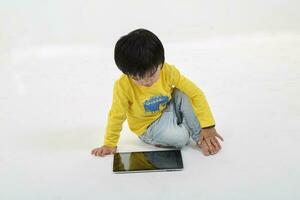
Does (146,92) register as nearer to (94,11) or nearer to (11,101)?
(11,101)

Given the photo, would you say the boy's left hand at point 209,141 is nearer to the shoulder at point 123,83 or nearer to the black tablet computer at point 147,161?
the black tablet computer at point 147,161

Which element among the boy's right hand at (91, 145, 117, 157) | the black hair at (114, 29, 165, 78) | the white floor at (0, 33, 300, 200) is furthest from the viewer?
the boy's right hand at (91, 145, 117, 157)

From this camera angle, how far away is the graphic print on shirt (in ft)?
3.39

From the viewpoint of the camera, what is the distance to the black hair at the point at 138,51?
2.85ft

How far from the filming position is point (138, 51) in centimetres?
87

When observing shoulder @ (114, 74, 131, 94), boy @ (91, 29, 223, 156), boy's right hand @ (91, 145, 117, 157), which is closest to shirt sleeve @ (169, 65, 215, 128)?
boy @ (91, 29, 223, 156)

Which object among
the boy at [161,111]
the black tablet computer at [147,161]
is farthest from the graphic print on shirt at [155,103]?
the black tablet computer at [147,161]

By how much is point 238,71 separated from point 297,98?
271 millimetres

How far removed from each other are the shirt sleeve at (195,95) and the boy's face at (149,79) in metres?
0.06

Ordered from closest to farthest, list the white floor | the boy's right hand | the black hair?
the black hair
the white floor
the boy's right hand

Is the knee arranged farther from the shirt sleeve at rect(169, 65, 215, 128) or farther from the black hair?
the black hair

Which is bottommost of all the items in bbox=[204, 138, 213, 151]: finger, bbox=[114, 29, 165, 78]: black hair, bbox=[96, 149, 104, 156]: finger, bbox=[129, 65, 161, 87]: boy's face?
bbox=[96, 149, 104, 156]: finger

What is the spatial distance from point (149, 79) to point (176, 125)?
194 millimetres

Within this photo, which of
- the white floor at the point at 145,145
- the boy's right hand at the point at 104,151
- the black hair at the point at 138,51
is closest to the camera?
the black hair at the point at 138,51
